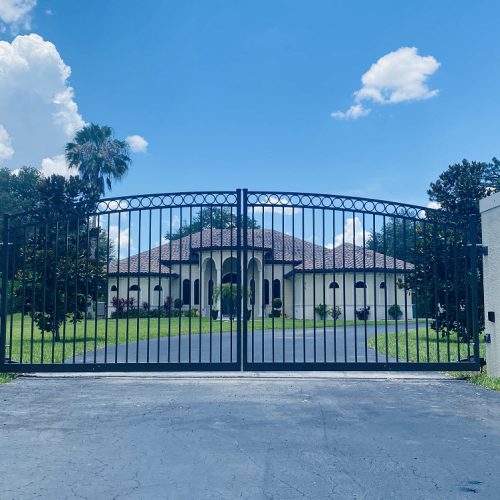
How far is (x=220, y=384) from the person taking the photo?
7844 millimetres

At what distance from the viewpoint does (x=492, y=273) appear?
8.16 m

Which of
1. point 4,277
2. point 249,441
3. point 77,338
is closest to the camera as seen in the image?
point 249,441

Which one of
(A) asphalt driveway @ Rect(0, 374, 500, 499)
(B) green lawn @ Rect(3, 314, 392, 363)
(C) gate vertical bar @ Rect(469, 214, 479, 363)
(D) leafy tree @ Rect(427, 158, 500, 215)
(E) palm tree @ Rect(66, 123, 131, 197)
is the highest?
(E) palm tree @ Rect(66, 123, 131, 197)

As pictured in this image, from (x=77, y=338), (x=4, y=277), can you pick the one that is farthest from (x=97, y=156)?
(x=4, y=277)

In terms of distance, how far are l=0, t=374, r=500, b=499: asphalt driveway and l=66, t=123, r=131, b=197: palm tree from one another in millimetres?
31065

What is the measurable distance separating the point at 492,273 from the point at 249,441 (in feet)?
17.4

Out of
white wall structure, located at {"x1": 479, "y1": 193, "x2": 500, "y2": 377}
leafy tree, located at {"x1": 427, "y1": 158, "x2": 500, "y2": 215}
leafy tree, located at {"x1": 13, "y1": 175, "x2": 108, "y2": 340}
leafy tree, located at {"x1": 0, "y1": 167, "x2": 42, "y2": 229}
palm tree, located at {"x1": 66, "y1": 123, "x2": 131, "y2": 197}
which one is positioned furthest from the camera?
leafy tree, located at {"x1": 0, "y1": 167, "x2": 42, "y2": 229}

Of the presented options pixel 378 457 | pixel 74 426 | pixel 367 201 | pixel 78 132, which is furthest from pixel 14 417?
pixel 78 132

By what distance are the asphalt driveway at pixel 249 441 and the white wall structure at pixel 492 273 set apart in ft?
2.45

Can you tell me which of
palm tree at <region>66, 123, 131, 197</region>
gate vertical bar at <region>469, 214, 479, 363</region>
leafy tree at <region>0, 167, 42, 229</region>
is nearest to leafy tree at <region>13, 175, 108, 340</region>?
gate vertical bar at <region>469, 214, 479, 363</region>

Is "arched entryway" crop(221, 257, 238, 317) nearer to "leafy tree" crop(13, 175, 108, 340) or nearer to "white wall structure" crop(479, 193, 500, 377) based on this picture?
"leafy tree" crop(13, 175, 108, 340)

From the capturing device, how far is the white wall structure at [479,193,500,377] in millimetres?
7957

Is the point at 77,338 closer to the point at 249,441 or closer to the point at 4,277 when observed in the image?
the point at 4,277

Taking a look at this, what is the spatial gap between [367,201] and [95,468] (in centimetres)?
608
